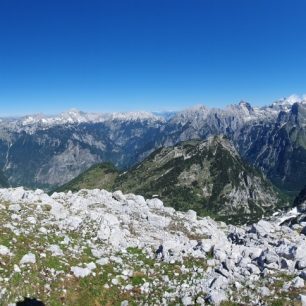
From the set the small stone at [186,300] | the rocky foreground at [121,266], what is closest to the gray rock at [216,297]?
the rocky foreground at [121,266]

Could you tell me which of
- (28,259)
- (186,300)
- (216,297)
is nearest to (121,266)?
(186,300)

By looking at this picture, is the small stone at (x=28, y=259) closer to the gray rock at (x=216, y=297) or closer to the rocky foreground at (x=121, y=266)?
the rocky foreground at (x=121, y=266)

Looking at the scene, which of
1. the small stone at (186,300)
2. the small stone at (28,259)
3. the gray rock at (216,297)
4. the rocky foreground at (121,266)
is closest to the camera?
the gray rock at (216,297)

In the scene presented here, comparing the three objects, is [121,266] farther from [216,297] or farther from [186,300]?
[216,297]

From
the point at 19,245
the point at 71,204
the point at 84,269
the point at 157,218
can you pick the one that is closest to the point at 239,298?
the point at 84,269

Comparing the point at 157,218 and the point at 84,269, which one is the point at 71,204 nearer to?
the point at 157,218

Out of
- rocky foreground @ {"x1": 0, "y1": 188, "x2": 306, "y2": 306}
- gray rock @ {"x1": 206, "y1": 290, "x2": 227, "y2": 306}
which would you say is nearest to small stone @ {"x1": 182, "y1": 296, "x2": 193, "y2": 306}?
rocky foreground @ {"x1": 0, "y1": 188, "x2": 306, "y2": 306}

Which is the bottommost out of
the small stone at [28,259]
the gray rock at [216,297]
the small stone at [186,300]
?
the small stone at [186,300]

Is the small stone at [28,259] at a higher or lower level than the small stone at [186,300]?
higher

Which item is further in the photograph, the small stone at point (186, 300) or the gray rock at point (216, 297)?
the small stone at point (186, 300)

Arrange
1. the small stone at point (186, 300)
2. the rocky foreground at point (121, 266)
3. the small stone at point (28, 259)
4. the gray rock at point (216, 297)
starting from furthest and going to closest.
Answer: the small stone at point (28, 259)
the rocky foreground at point (121, 266)
the small stone at point (186, 300)
the gray rock at point (216, 297)
